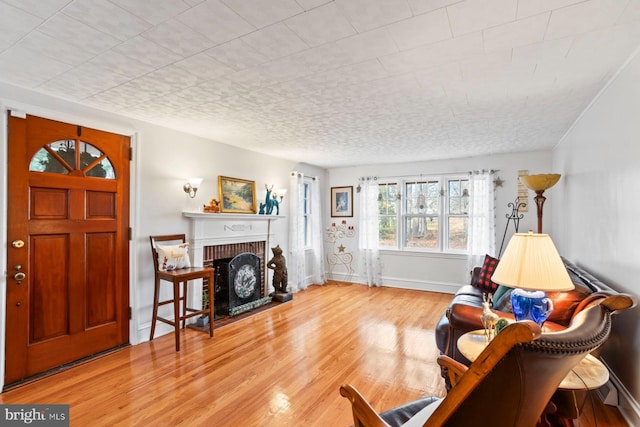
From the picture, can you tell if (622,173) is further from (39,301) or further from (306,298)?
(39,301)

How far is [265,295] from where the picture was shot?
16.2ft

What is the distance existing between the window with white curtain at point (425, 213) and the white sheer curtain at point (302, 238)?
4.09 ft

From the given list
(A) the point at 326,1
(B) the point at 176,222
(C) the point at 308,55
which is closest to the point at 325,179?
(B) the point at 176,222

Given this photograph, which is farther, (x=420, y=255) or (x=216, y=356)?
(x=420, y=255)

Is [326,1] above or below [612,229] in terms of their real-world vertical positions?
above

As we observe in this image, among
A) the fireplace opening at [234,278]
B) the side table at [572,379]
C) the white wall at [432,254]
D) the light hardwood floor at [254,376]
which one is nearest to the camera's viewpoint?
the side table at [572,379]

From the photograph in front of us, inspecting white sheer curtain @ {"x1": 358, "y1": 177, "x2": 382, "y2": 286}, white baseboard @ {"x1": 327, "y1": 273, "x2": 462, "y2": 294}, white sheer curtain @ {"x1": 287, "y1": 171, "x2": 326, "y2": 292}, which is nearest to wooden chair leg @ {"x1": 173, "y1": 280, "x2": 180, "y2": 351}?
white sheer curtain @ {"x1": 287, "y1": 171, "x2": 326, "y2": 292}

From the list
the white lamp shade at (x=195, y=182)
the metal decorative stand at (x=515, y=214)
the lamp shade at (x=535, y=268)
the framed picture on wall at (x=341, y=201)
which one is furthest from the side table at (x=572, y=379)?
the framed picture on wall at (x=341, y=201)

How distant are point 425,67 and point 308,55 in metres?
0.80

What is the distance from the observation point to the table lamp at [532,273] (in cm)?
161

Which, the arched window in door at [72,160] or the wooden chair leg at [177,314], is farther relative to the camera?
the wooden chair leg at [177,314]

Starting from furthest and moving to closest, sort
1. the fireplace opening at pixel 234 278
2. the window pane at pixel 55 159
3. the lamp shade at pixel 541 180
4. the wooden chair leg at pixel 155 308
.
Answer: the fireplace opening at pixel 234 278 → the lamp shade at pixel 541 180 → the wooden chair leg at pixel 155 308 → the window pane at pixel 55 159

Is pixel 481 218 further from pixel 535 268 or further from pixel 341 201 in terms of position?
pixel 535 268

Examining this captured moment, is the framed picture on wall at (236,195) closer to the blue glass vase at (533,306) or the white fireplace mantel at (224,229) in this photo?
the white fireplace mantel at (224,229)
